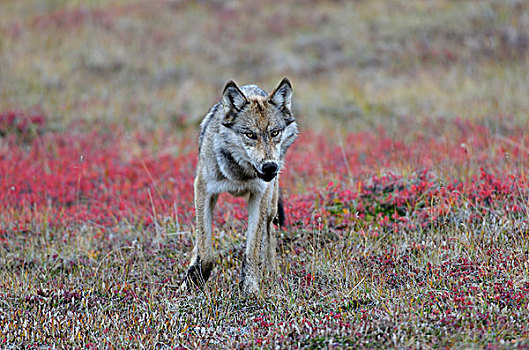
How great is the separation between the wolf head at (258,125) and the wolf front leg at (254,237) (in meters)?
0.59

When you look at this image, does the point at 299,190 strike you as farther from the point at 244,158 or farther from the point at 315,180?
the point at 244,158

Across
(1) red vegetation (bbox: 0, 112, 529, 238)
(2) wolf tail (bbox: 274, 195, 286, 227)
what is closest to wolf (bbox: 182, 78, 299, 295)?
(2) wolf tail (bbox: 274, 195, 286, 227)

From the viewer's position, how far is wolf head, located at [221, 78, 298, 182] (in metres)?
5.63

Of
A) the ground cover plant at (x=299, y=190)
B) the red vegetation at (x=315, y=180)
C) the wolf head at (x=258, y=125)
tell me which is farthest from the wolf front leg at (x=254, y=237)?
the red vegetation at (x=315, y=180)

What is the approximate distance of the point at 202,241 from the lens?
6344mm

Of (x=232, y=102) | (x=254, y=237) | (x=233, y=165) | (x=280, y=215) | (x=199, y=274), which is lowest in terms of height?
(x=199, y=274)

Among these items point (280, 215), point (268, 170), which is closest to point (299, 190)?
point (280, 215)

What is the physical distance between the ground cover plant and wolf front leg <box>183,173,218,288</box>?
18 centimetres

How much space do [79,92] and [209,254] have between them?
11387mm

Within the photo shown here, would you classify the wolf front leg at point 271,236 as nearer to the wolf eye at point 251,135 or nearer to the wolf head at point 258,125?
the wolf head at point 258,125

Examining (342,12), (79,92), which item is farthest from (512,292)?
(342,12)

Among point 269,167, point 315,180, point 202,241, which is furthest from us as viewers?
point 315,180

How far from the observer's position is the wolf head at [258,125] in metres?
5.63

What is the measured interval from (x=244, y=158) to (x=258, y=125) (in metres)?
0.41
